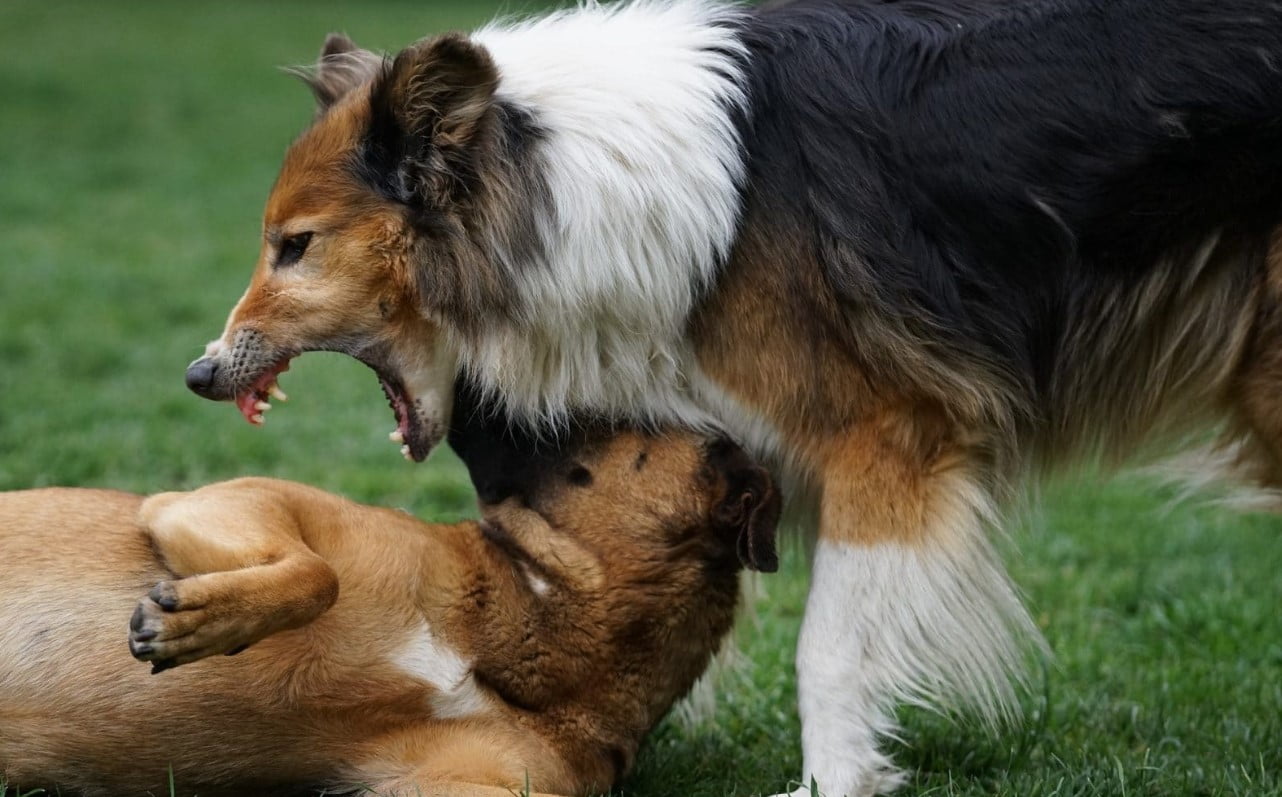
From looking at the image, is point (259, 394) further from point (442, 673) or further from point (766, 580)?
point (766, 580)

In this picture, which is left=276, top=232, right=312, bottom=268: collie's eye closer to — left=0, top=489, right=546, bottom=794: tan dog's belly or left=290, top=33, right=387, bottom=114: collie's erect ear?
left=290, top=33, right=387, bottom=114: collie's erect ear

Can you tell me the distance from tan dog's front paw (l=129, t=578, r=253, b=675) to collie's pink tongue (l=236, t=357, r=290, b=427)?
44.2 inches

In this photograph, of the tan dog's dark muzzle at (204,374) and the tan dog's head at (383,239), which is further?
the tan dog's dark muzzle at (204,374)

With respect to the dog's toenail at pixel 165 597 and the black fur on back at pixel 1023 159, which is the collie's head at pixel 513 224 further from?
the dog's toenail at pixel 165 597

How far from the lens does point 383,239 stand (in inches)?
159

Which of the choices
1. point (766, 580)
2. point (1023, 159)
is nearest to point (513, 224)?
point (1023, 159)

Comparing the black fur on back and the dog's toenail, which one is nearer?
the dog's toenail

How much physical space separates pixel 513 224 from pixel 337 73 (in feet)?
2.95

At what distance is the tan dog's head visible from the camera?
3.95 metres

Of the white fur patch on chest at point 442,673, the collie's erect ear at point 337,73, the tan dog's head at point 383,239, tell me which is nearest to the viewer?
the white fur patch on chest at point 442,673

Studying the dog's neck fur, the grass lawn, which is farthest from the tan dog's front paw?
the dog's neck fur

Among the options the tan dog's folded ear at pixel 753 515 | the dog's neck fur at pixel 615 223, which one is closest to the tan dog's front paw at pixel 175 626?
the dog's neck fur at pixel 615 223

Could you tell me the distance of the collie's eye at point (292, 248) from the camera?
13.5 feet

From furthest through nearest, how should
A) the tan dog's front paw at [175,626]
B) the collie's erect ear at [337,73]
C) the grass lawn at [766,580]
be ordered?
1. the collie's erect ear at [337,73]
2. the grass lawn at [766,580]
3. the tan dog's front paw at [175,626]
